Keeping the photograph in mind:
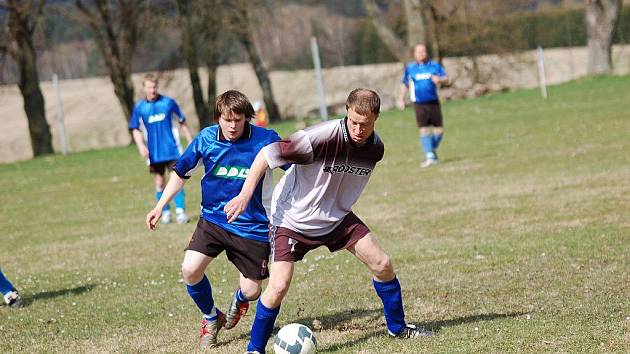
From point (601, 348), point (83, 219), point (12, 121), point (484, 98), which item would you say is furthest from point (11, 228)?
point (12, 121)

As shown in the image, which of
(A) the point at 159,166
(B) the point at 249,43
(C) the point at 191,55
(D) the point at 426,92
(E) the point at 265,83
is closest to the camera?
(A) the point at 159,166

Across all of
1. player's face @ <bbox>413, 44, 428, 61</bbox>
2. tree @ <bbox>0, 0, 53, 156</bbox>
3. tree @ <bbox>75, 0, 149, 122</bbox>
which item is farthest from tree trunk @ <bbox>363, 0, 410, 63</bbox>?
player's face @ <bbox>413, 44, 428, 61</bbox>

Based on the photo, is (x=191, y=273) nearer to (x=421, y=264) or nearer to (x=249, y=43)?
(x=421, y=264)

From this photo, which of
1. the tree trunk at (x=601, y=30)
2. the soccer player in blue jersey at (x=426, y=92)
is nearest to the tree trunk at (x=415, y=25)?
the tree trunk at (x=601, y=30)

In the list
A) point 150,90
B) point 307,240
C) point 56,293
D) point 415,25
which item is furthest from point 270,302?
point 415,25

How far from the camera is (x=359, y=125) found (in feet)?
18.7

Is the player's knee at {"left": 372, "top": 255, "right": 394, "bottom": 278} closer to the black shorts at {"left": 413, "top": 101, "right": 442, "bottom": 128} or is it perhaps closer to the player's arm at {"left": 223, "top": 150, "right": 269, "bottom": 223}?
the player's arm at {"left": 223, "top": 150, "right": 269, "bottom": 223}

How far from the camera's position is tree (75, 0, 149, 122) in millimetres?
34156

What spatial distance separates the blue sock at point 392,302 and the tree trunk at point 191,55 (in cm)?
2732

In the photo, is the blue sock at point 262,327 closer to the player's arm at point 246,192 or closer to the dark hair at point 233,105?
the player's arm at point 246,192

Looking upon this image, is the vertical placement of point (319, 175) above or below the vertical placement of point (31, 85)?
above

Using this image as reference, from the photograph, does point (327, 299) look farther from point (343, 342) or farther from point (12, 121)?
point (12, 121)

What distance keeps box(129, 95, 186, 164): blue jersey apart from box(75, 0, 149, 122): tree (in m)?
21.8

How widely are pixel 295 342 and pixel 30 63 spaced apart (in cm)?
2686
